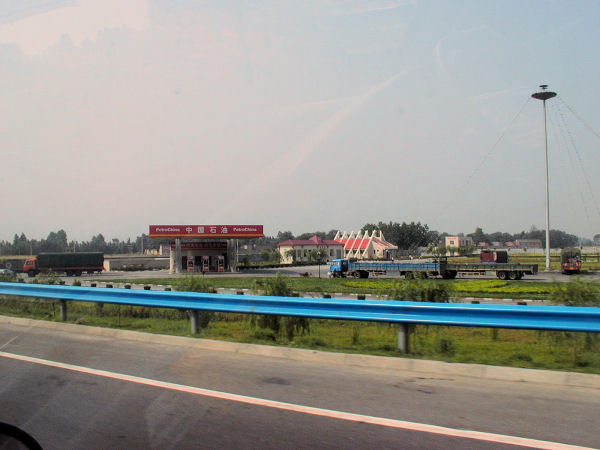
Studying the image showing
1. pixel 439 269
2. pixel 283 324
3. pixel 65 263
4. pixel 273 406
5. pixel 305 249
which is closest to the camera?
pixel 273 406

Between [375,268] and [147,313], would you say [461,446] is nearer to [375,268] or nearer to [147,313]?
[147,313]

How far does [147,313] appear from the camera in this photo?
16000 millimetres

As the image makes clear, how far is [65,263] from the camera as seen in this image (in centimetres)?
6750

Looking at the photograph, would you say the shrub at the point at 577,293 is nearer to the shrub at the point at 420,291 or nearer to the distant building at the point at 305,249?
the shrub at the point at 420,291

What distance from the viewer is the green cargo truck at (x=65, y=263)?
64.9 metres

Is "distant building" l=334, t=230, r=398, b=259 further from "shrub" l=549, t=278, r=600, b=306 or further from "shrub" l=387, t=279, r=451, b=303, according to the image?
"shrub" l=549, t=278, r=600, b=306

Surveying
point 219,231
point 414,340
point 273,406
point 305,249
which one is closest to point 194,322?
point 414,340

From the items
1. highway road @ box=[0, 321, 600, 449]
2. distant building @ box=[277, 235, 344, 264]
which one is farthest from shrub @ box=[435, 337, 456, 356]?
distant building @ box=[277, 235, 344, 264]

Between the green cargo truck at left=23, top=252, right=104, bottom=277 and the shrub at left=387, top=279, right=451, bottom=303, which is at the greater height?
the shrub at left=387, top=279, right=451, bottom=303

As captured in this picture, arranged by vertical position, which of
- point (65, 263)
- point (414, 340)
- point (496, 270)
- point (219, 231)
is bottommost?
point (496, 270)

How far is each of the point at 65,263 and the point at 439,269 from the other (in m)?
46.2

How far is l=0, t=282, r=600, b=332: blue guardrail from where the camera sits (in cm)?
727

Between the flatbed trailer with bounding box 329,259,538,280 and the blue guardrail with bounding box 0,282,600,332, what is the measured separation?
A: 38.6 metres

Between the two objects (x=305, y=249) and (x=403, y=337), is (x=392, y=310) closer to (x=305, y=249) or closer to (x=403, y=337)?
(x=403, y=337)
